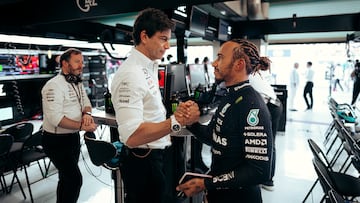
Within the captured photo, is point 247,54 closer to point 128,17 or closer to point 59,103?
point 59,103

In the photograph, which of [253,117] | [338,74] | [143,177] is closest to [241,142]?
[253,117]

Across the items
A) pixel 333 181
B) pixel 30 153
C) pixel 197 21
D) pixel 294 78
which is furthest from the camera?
pixel 294 78

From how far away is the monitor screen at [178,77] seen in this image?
2.67 meters

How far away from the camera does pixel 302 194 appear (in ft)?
10.0

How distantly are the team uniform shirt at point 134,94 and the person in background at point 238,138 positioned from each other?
0.38 metres

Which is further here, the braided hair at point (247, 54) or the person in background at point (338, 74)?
the person in background at point (338, 74)

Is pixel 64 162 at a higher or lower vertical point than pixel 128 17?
lower

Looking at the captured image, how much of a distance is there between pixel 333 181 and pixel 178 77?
5.56 ft

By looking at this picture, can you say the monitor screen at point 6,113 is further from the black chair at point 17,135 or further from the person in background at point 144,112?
the person in background at point 144,112

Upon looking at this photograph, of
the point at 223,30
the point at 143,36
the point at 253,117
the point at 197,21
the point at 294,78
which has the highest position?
the point at 223,30

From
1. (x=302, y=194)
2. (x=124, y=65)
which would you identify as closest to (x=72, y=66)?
(x=124, y=65)

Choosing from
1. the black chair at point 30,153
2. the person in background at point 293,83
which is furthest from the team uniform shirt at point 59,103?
the person in background at point 293,83

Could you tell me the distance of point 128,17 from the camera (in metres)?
5.41

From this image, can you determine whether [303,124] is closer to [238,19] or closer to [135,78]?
[238,19]
